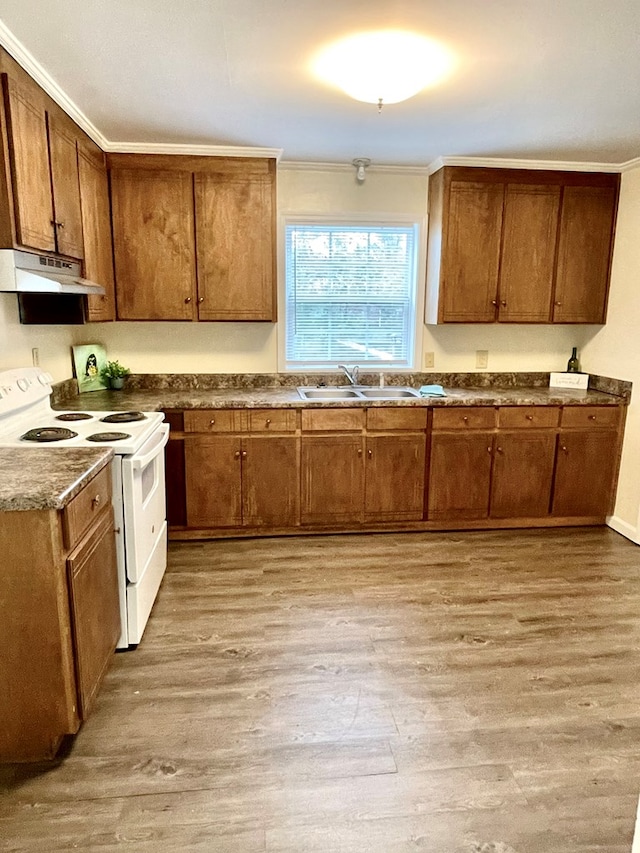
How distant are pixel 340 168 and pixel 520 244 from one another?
1304 mm

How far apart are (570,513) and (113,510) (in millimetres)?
2951

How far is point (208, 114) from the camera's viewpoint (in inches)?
106

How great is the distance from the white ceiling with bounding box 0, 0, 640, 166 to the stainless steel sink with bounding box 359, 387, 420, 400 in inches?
59.4

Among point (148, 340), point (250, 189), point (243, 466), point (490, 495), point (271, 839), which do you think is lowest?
point (271, 839)

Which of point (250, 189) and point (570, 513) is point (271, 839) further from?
point (250, 189)

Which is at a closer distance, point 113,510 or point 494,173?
point 113,510

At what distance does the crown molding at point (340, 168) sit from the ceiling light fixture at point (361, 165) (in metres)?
0.08

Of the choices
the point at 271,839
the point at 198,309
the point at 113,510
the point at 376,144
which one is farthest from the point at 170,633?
the point at 376,144

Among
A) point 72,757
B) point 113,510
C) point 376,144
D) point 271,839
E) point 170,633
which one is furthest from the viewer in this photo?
point 376,144

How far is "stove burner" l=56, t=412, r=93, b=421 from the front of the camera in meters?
2.52

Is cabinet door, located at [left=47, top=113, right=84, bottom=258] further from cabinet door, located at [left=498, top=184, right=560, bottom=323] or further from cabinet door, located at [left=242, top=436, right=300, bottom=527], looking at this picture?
cabinet door, located at [left=498, top=184, right=560, bottom=323]

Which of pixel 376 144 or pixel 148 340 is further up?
pixel 376 144

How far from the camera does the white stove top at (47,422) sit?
6.93ft

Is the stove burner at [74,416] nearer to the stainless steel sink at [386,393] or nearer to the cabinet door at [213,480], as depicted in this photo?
the cabinet door at [213,480]
